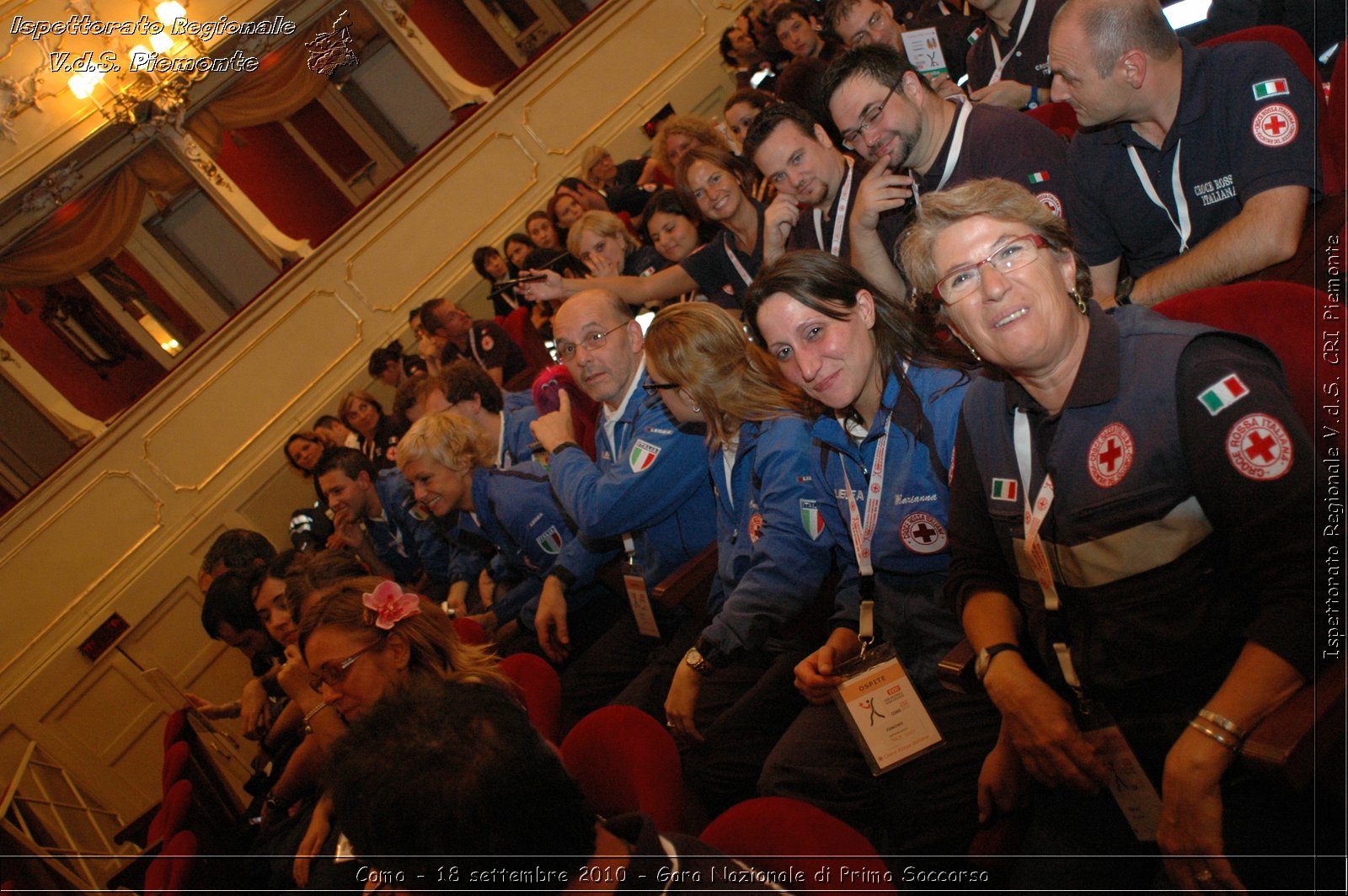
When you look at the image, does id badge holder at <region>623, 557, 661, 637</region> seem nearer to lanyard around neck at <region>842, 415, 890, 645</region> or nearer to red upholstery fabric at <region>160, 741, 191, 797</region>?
lanyard around neck at <region>842, 415, 890, 645</region>

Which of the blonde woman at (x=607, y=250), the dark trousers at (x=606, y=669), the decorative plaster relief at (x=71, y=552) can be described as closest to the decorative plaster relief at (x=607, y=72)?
the blonde woman at (x=607, y=250)

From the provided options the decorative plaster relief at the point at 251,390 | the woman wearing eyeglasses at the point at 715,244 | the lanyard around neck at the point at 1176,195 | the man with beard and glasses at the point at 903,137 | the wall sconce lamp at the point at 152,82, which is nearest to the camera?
the lanyard around neck at the point at 1176,195

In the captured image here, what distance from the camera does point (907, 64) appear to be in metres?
2.44

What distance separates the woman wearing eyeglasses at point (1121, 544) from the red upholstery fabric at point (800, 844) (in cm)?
37

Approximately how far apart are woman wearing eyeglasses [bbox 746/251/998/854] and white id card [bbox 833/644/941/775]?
53 millimetres

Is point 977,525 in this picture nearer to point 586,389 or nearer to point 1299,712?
point 1299,712

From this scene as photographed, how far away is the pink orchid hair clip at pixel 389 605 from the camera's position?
2.04m

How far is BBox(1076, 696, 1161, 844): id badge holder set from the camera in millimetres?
1211

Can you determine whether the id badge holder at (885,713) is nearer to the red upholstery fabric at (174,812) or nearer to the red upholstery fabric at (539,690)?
the red upholstery fabric at (539,690)

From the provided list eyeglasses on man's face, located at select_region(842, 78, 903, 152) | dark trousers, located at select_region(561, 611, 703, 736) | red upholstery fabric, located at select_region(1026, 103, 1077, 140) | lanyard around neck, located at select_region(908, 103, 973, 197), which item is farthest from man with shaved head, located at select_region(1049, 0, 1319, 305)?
dark trousers, located at select_region(561, 611, 703, 736)

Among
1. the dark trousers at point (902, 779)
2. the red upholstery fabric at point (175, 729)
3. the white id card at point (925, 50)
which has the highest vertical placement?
the white id card at point (925, 50)

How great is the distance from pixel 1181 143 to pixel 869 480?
103 centimetres

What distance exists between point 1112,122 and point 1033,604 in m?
1.26

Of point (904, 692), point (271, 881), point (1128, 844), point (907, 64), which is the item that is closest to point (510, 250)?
point (907, 64)
